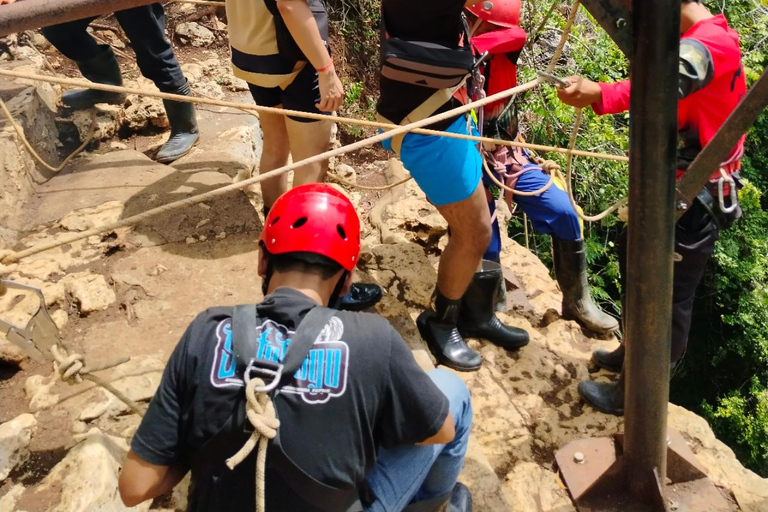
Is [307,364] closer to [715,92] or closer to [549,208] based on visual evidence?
[715,92]

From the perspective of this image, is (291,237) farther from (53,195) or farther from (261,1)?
(53,195)

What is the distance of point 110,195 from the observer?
3.67 meters

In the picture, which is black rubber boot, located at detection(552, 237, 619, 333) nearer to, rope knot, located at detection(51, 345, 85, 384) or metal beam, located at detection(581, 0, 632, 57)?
metal beam, located at detection(581, 0, 632, 57)

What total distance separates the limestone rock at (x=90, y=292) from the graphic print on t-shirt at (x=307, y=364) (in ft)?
5.75

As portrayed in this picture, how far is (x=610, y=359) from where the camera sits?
3.25 metres

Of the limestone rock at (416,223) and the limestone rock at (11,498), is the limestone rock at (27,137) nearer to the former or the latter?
the limestone rock at (11,498)

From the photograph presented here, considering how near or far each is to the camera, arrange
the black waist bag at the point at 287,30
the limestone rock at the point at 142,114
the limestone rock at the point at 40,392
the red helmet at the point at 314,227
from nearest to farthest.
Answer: the red helmet at the point at 314,227
the limestone rock at the point at 40,392
the black waist bag at the point at 287,30
the limestone rock at the point at 142,114

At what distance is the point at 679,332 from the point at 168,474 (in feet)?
7.10

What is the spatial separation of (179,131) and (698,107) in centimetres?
326

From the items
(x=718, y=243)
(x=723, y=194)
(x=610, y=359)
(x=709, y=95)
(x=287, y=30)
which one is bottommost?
(x=718, y=243)

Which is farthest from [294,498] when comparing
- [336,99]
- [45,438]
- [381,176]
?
[381,176]

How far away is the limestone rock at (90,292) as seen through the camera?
2.90 metres

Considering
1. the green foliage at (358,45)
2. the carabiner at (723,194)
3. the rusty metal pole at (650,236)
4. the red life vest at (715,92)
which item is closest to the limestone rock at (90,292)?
the rusty metal pole at (650,236)

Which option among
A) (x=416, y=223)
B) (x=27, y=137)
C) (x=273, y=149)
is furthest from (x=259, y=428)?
(x=27, y=137)
